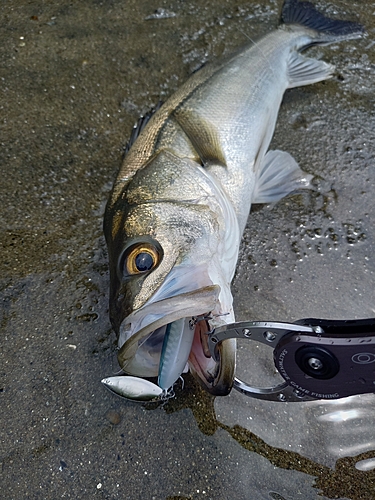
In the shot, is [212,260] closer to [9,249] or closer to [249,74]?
[9,249]

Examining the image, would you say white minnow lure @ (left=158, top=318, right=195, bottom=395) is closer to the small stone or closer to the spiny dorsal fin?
the small stone

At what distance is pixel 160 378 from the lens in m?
2.02

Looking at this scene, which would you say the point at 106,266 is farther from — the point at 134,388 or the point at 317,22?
the point at 317,22

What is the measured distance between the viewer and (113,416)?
2.28 m

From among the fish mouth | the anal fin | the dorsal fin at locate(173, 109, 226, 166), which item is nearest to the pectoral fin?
the dorsal fin at locate(173, 109, 226, 166)

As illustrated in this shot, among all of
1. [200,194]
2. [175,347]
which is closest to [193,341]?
[175,347]

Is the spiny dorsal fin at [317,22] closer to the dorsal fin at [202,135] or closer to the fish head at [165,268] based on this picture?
the dorsal fin at [202,135]

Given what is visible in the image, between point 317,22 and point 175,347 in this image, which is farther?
point 317,22

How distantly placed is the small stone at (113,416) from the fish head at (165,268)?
0.35 m

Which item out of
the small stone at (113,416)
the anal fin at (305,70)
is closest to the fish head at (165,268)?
the small stone at (113,416)

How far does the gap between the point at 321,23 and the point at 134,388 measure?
334cm

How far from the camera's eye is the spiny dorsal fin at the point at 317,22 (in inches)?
155

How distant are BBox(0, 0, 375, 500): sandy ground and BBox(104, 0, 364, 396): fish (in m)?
0.20

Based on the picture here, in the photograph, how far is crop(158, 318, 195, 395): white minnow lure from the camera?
1953 mm
